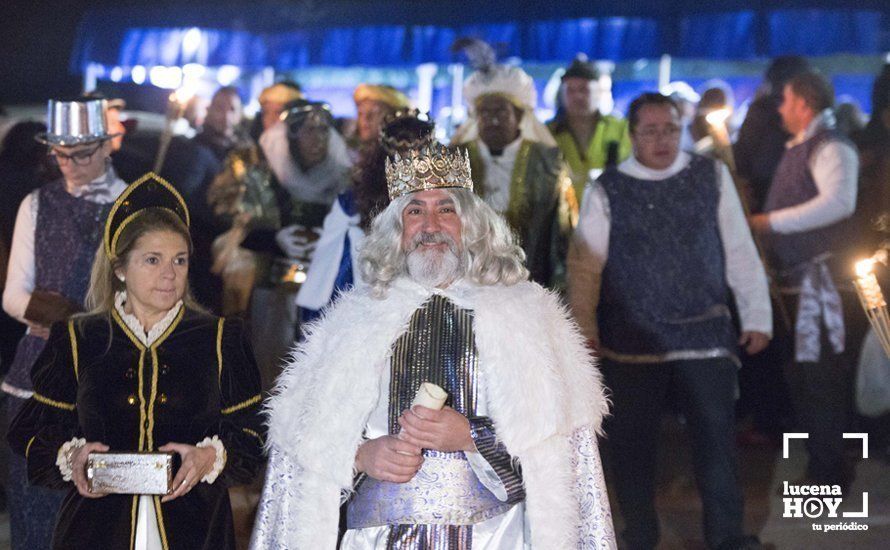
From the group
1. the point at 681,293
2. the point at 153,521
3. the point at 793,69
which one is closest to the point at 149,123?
the point at 793,69

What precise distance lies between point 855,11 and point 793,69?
2.01ft

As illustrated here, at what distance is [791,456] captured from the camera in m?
8.45

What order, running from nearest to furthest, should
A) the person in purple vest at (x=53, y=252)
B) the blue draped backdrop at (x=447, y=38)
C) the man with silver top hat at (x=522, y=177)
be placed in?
the person in purple vest at (x=53, y=252) < the man with silver top hat at (x=522, y=177) < the blue draped backdrop at (x=447, y=38)

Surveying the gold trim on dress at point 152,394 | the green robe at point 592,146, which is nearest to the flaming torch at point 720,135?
the green robe at point 592,146

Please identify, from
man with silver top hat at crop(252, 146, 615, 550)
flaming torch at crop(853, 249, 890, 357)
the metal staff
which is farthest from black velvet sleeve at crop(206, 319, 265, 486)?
the metal staff

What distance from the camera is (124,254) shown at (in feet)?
14.2

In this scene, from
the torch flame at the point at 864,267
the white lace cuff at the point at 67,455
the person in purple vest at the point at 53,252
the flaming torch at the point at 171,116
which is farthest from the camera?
the flaming torch at the point at 171,116

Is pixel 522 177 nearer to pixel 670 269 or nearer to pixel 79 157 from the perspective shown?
pixel 670 269

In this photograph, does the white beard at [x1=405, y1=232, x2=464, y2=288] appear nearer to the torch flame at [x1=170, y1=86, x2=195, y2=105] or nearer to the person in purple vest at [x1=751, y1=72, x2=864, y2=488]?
the person in purple vest at [x1=751, y1=72, x2=864, y2=488]

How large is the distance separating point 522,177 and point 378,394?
364 cm

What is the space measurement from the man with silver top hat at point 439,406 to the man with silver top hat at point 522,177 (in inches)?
122

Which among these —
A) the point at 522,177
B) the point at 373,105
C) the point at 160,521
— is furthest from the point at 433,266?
the point at 373,105

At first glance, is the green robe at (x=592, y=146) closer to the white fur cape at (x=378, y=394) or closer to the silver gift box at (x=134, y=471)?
the white fur cape at (x=378, y=394)

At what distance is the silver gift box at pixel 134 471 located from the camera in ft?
13.1
